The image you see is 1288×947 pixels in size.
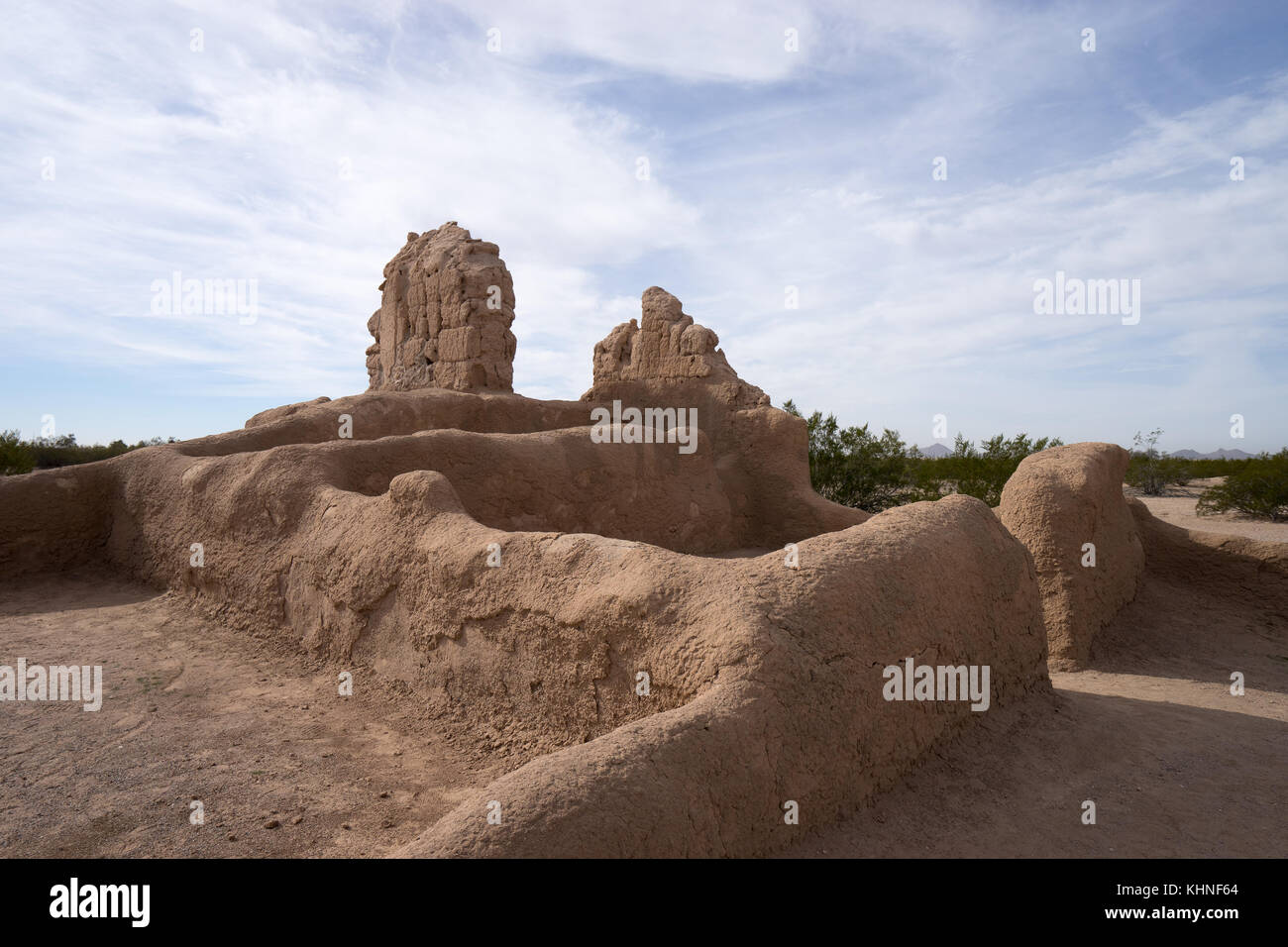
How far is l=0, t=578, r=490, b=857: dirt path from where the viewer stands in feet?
11.8

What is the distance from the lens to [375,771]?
430 cm

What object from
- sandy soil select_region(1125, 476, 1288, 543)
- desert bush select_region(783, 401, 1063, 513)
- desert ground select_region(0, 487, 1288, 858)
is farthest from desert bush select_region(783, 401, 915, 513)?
desert ground select_region(0, 487, 1288, 858)

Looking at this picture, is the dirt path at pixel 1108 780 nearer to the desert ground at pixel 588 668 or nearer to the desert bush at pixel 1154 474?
the desert ground at pixel 588 668

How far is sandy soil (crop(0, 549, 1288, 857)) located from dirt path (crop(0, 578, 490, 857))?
0.5 inches

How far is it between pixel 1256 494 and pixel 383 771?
2320 centimetres

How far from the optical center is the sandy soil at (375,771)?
362 centimetres

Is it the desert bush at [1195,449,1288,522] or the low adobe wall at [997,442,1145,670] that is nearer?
the low adobe wall at [997,442,1145,670]

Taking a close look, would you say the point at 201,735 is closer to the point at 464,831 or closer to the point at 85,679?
the point at 85,679

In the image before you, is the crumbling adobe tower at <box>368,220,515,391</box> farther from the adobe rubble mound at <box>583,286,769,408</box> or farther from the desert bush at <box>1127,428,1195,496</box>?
the desert bush at <box>1127,428,1195,496</box>

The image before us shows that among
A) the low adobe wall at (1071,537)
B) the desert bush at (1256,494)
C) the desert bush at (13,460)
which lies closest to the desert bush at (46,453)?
the desert bush at (13,460)

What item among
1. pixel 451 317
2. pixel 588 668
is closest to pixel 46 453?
pixel 451 317

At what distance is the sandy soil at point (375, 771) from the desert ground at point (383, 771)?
0.01 metres

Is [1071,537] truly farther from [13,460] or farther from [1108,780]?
[13,460]
